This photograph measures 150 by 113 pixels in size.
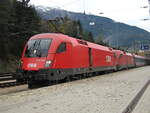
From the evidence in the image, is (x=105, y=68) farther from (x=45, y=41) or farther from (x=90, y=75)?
(x=45, y=41)

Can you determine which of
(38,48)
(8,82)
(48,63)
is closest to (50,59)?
(48,63)

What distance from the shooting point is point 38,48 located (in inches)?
698

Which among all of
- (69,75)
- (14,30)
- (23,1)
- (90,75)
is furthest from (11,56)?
(69,75)

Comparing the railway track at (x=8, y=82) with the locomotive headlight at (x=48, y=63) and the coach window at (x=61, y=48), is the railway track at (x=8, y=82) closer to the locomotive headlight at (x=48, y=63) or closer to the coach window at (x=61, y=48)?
the locomotive headlight at (x=48, y=63)

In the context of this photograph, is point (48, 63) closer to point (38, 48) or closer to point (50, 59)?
point (50, 59)

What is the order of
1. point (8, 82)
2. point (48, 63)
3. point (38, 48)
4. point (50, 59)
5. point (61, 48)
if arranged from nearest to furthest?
point (48, 63) → point (50, 59) → point (38, 48) → point (61, 48) → point (8, 82)

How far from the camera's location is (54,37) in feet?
59.4

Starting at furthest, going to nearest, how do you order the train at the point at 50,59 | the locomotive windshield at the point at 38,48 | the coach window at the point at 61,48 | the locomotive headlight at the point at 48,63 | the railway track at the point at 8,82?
the railway track at the point at 8,82 → the coach window at the point at 61,48 → the locomotive windshield at the point at 38,48 → the locomotive headlight at the point at 48,63 → the train at the point at 50,59

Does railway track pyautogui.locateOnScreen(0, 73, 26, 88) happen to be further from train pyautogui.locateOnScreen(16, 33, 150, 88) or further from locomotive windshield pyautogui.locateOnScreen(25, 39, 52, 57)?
locomotive windshield pyautogui.locateOnScreen(25, 39, 52, 57)

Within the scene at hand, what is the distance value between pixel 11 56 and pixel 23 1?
11.1 m

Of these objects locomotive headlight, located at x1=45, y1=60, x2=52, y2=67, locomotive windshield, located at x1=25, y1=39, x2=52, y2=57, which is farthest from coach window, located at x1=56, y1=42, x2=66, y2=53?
locomotive headlight, located at x1=45, y1=60, x2=52, y2=67

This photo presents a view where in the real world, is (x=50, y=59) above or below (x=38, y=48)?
below

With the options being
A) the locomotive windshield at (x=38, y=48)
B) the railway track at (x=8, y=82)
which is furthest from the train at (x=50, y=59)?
the railway track at (x=8, y=82)

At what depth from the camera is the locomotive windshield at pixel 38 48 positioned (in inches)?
685
